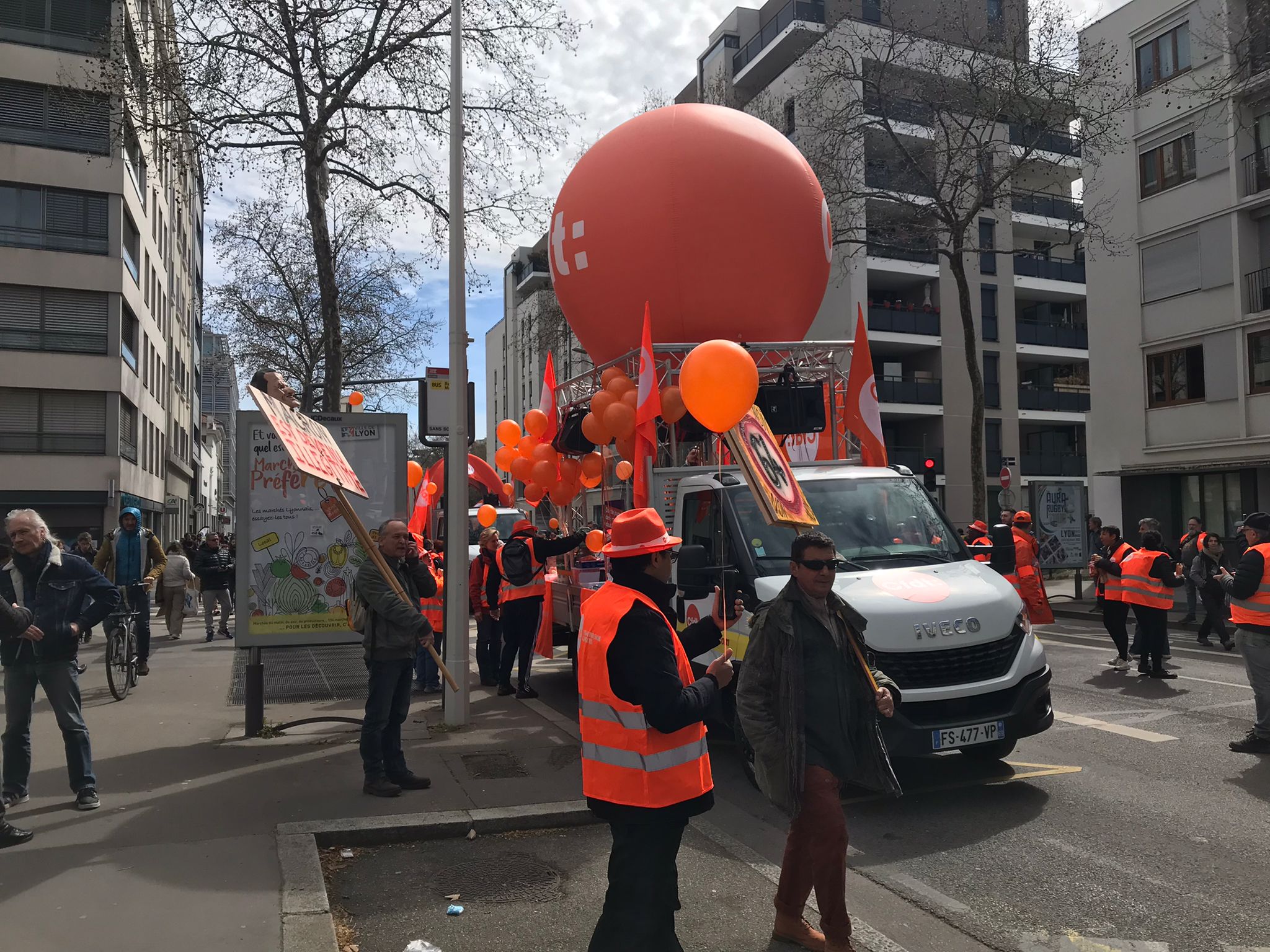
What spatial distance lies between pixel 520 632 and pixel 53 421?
86.7 feet

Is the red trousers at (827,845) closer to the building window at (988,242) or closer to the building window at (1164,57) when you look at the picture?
the building window at (1164,57)

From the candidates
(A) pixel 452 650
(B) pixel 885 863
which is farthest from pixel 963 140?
(B) pixel 885 863

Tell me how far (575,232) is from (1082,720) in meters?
7.07

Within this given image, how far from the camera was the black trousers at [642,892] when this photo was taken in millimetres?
3434

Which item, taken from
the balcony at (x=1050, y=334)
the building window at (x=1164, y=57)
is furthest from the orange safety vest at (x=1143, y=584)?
the balcony at (x=1050, y=334)

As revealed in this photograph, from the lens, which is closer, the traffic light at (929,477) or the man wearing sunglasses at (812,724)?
the man wearing sunglasses at (812,724)

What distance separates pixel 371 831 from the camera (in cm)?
582

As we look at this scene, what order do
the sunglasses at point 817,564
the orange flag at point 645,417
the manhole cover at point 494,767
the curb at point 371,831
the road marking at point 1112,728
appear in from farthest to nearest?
the orange flag at point 645,417 → the road marking at point 1112,728 → the manhole cover at point 494,767 → the curb at point 371,831 → the sunglasses at point 817,564

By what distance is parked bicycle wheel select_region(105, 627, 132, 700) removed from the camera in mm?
10414

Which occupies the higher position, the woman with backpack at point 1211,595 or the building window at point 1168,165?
the building window at point 1168,165

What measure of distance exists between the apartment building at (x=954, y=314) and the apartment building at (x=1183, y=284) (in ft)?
28.6

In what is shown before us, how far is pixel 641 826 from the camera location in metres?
3.50

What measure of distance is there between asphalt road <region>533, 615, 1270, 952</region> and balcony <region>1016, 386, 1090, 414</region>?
37367 mm

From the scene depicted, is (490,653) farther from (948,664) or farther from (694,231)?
(948,664)
